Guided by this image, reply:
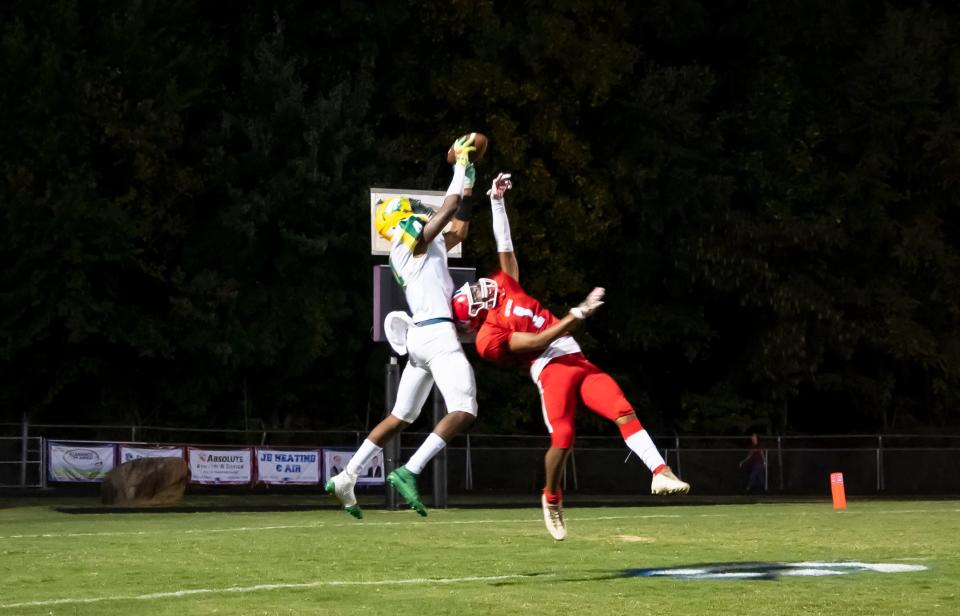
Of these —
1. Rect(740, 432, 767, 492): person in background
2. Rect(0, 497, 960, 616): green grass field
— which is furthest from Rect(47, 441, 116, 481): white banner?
Rect(740, 432, 767, 492): person in background

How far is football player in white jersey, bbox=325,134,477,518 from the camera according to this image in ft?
41.7

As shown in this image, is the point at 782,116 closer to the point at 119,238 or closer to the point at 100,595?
the point at 119,238

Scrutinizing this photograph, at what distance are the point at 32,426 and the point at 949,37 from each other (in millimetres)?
25846

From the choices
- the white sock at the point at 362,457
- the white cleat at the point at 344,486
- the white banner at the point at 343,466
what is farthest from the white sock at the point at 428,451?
the white banner at the point at 343,466

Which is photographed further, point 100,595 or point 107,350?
point 107,350

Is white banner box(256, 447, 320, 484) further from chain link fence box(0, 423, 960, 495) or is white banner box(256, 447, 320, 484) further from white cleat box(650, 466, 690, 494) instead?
white cleat box(650, 466, 690, 494)

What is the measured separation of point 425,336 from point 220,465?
2286 cm

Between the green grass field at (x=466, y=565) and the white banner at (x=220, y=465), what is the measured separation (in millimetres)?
14809

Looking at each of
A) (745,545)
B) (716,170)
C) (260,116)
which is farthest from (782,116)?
(745,545)

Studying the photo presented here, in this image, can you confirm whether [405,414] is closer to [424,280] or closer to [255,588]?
[424,280]

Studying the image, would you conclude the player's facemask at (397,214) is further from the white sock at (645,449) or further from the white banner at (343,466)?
the white banner at (343,466)

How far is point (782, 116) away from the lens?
41.1 meters

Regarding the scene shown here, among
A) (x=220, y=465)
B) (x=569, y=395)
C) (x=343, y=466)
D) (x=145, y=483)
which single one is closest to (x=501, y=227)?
(x=569, y=395)

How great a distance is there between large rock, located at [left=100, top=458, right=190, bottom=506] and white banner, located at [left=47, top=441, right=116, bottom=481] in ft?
14.6
